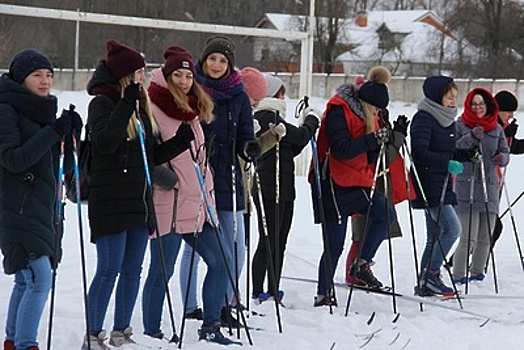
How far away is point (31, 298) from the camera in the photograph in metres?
4.07

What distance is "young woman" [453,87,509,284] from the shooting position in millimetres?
6852

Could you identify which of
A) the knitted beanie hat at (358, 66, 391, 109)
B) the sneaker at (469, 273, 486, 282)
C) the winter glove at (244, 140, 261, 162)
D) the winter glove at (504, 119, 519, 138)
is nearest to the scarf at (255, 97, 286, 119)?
the knitted beanie hat at (358, 66, 391, 109)

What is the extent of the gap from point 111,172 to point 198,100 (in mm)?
711

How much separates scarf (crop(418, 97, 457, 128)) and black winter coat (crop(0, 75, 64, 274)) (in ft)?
10.4

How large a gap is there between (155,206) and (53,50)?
36.4ft

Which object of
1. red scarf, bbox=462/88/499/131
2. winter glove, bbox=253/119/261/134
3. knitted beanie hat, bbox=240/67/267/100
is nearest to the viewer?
winter glove, bbox=253/119/261/134

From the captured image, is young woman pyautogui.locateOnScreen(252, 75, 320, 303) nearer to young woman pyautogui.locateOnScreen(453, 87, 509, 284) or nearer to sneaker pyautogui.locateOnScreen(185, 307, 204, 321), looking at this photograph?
sneaker pyautogui.locateOnScreen(185, 307, 204, 321)

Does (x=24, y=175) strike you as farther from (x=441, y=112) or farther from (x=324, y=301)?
(x=441, y=112)

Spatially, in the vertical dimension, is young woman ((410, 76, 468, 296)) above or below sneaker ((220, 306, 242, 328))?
above

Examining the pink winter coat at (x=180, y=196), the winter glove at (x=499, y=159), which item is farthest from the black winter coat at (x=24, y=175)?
the winter glove at (x=499, y=159)

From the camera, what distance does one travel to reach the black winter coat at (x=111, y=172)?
13.9 feet

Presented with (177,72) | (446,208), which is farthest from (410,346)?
(177,72)

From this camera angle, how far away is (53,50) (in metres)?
14.9

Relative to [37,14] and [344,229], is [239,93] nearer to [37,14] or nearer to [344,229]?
[344,229]
